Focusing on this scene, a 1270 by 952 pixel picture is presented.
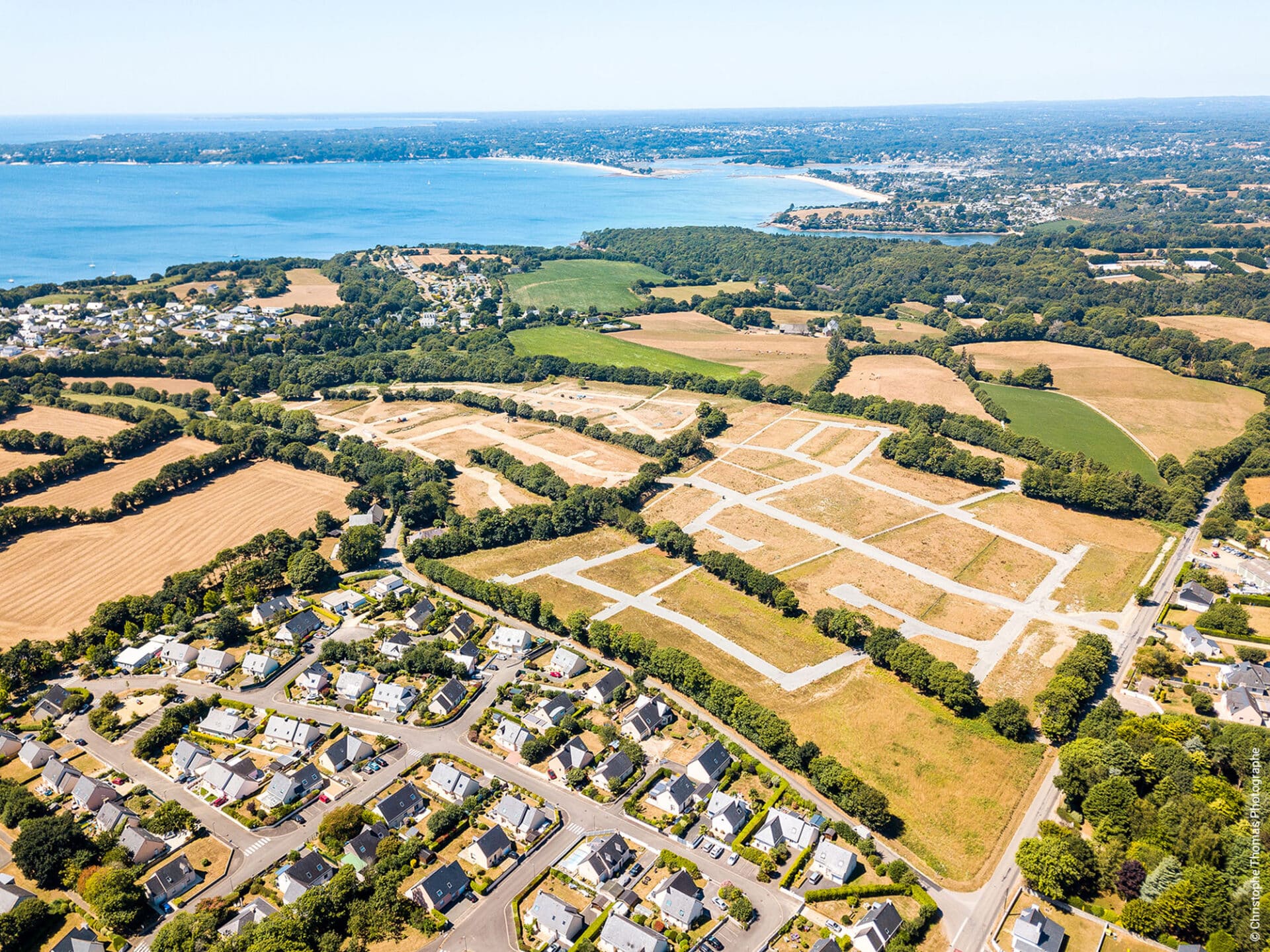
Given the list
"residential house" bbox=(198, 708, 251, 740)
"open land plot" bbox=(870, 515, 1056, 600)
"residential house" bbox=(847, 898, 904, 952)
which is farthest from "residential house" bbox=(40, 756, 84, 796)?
"open land plot" bbox=(870, 515, 1056, 600)

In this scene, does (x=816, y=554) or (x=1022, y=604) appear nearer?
(x=1022, y=604)

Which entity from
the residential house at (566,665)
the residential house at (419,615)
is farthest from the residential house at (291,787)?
the residential house at (566,665)

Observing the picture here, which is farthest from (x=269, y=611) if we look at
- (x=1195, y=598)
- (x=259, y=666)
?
(x=1195, y=598)

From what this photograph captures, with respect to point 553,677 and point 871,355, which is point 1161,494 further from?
point 553,677

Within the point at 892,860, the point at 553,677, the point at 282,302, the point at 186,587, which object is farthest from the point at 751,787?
the point at 282,302

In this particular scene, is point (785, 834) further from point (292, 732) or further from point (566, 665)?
point (292, 732)

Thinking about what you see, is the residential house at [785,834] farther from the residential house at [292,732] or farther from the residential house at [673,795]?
the residential house at [292,732]

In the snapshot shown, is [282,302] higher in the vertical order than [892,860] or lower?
higher
